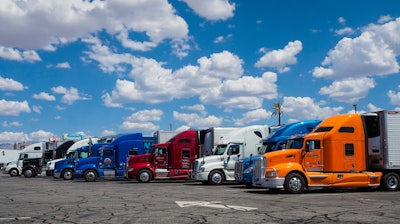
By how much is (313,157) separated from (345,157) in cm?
141

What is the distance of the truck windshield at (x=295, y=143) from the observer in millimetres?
20203

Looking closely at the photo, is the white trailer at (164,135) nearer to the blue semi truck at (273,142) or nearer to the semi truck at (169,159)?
the semi truck at (169,159)

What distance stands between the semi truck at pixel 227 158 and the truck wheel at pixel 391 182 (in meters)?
7.98

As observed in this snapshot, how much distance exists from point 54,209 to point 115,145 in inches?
810

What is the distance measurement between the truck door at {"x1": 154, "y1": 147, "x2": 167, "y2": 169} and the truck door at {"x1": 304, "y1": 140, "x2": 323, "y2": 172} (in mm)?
12968

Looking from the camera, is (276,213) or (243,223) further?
(276,213)

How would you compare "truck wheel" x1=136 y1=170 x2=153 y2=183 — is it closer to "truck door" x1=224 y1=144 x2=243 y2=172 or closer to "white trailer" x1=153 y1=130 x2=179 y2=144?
"white trailer" x1=153 y1=130 x2=179 y2=144

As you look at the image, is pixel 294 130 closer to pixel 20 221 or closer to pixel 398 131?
pixel 398 131

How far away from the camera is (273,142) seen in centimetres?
2323

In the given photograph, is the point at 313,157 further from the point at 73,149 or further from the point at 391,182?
the point at 73,149

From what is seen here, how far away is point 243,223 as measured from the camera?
34.1 ft

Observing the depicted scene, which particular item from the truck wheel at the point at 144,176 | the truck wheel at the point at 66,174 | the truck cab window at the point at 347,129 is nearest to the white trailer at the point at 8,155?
the truck wheel at the point at 66,174

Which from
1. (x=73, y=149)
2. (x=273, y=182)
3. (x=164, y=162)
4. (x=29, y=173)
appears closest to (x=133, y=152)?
(x=164, y=162)

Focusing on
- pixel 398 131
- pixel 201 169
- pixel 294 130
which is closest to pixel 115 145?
pixel 201 169
